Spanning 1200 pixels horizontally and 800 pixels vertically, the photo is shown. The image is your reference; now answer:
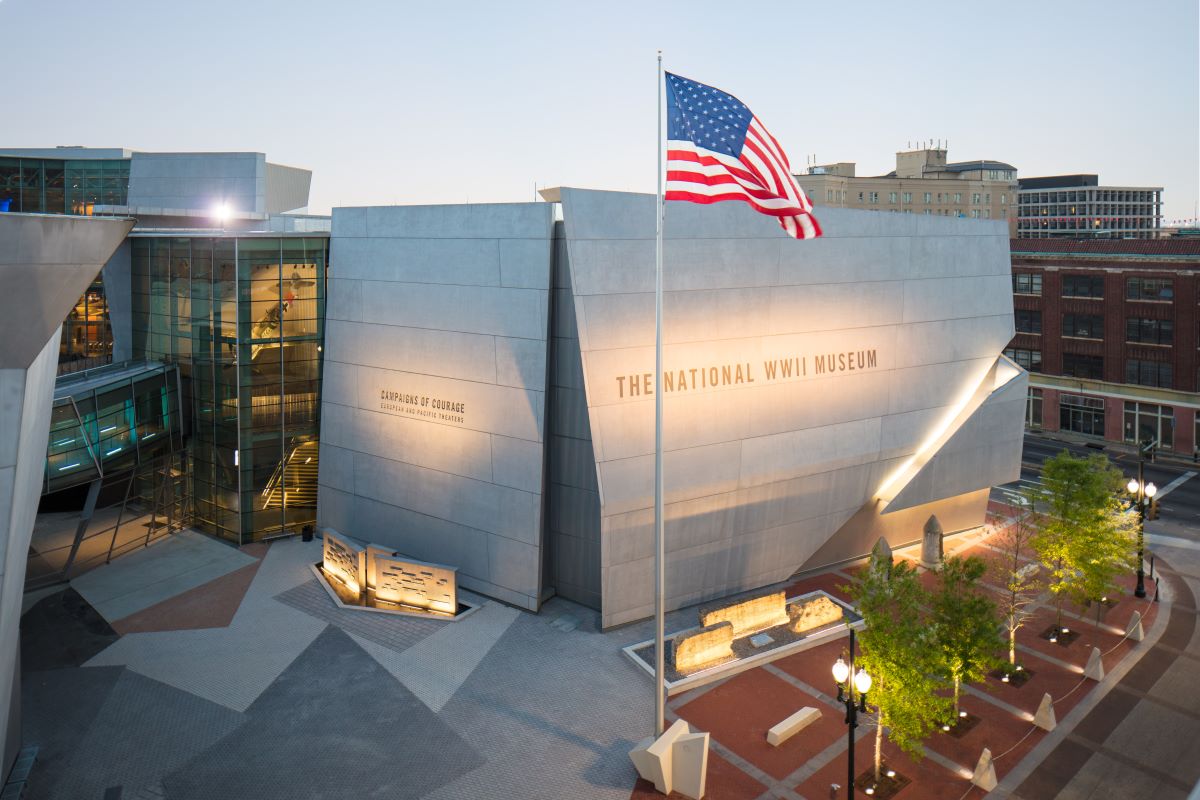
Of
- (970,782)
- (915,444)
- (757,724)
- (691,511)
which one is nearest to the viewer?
(970,782)

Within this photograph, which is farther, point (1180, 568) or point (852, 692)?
point (1180, 568)

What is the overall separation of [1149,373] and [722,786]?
150ft

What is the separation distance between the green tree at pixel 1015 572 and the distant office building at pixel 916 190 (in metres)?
62.1

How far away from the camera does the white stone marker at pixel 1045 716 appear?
838 inches

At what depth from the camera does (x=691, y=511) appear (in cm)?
2698

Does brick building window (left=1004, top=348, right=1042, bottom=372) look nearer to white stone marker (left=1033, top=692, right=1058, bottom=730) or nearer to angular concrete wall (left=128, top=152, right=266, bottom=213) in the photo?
white stone marker (left=1033, top=692, right=1058, bottom=730)

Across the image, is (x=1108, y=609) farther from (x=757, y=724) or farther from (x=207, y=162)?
(x=207, y=162)

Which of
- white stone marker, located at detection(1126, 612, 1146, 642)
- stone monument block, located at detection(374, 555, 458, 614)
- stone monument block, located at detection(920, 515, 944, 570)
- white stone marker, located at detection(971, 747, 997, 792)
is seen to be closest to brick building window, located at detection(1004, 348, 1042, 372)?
stone monument block, located at detection(920, 515, 944, 570)

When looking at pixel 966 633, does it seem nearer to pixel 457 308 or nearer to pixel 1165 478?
pixel 457 308

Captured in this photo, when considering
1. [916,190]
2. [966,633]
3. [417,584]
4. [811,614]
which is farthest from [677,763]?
[916,190]

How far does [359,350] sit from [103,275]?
48.4 feet

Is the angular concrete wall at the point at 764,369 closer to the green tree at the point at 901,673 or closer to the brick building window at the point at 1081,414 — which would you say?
the green tree at the point at 901,673

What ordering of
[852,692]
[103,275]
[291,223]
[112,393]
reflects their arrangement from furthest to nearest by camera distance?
1. [291,223]
2. [103,275]
3. [112,393]
4. [852,692]

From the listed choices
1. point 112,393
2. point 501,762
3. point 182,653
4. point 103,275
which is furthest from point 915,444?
point 103,275
